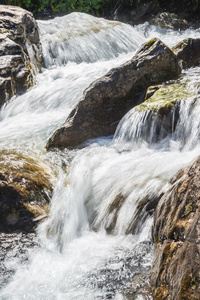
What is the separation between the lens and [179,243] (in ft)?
7.63

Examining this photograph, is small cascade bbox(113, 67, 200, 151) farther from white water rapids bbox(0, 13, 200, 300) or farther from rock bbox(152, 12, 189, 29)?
rock bbox(152, 12, 189, 29)

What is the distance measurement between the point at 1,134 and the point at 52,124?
3.56ft

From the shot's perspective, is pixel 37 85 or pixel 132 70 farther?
pixel 37 85

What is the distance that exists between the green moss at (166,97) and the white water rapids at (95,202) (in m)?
0.18

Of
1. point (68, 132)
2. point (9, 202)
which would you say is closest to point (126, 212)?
point (9, 202)

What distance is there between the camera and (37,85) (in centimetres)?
929

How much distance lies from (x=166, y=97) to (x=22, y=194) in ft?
8.99

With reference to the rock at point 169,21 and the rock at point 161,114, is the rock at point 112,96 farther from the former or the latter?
A: the rock at point 169,21

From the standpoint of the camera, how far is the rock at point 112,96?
6094 millimetres

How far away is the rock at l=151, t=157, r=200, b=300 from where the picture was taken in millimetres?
2053

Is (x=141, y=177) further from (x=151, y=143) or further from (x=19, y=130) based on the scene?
(x=19, y=130)

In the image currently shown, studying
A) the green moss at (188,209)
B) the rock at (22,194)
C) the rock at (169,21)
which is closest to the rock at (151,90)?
the rock at (22,194)

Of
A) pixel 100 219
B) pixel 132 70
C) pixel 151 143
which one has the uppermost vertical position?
pixel 132 70

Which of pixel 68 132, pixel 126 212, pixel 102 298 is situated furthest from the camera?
pixel 68 132
